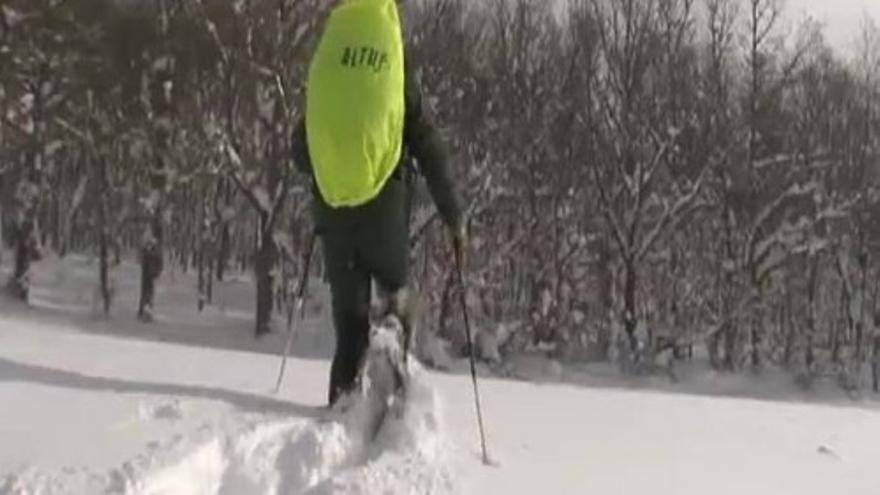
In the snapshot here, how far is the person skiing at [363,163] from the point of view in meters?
5.82

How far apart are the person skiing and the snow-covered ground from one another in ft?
1.28

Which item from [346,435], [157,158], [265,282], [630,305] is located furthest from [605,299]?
[346,435]

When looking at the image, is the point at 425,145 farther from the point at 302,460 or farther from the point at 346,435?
the point at 302,460

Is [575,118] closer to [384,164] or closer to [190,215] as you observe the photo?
[190,215]

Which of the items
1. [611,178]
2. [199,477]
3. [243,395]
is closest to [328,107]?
[243,395]

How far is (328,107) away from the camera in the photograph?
589 cm

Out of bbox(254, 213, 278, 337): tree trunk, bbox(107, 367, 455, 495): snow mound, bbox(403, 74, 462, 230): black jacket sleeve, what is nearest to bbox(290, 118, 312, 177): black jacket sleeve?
bbox(403, 74, 462, 230): black jacket sleeve

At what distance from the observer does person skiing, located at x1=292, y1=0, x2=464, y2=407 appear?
19.1 ft

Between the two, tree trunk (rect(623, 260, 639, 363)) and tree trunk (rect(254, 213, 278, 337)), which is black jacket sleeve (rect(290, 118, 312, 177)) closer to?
tree trunk (rect(254, 213, 278, 337))

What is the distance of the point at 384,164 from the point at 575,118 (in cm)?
3898

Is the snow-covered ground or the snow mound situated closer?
the snow mound

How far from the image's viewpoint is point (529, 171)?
4278 centimetres

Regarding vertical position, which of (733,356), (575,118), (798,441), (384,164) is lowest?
(733,356)

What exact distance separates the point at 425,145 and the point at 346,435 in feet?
4.92
